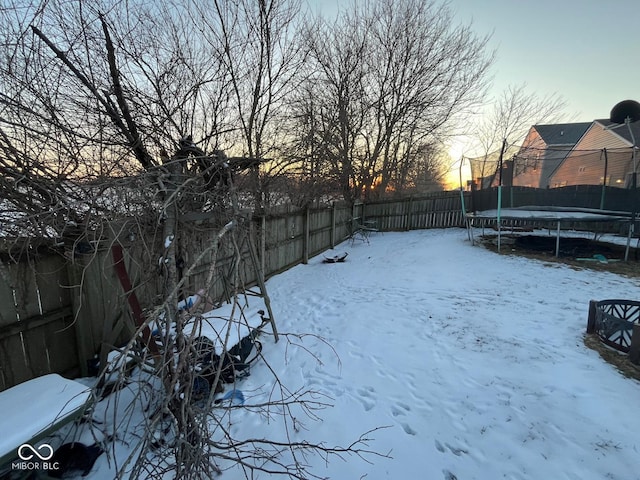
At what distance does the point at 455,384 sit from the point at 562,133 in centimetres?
2496

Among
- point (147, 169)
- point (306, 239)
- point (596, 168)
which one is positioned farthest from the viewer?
point (596, 168)

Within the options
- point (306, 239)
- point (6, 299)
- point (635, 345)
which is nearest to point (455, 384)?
point (635, 345)

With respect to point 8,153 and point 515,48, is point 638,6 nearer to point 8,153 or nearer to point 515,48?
point 515,48

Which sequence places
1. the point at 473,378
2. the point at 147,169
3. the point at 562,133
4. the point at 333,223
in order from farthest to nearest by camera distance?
the point at 562,133 < the point at 333,223 < the point at 473,378 < the point at 147,169

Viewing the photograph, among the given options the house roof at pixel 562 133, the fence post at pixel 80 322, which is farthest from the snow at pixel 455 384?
the house roof at pixel 562 133

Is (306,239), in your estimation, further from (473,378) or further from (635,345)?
(635,345)

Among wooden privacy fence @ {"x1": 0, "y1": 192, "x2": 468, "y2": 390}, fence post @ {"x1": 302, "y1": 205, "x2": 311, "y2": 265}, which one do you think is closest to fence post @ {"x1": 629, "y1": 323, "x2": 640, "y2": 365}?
wooden privacy fence @ {"x1": 0, "y1": 192, "x2": 468, "y2": 390}

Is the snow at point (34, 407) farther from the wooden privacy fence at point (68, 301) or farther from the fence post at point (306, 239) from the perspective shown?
the fence post at point (306, 239)

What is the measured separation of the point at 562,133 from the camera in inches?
772

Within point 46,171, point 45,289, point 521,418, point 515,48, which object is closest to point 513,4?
point 515,48

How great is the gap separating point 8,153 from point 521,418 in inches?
164

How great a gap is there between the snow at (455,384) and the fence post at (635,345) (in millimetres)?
253

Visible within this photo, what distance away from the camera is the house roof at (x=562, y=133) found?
18.9 meters

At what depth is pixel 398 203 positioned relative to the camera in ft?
41.2
